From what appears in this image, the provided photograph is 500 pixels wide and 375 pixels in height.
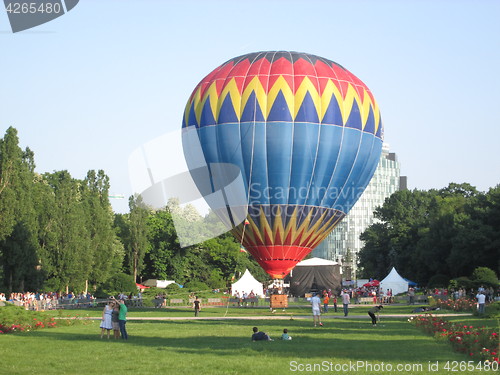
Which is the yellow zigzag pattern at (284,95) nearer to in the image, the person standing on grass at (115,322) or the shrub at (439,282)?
the person standing on grass at (115,322)

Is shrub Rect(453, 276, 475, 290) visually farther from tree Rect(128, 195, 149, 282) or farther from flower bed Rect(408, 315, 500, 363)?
tree Rect(128, 195, 149, 282)

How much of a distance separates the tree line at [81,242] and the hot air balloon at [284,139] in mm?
15817

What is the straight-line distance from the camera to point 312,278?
82.4 metres

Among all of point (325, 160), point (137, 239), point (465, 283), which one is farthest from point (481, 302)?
point (137, 239)

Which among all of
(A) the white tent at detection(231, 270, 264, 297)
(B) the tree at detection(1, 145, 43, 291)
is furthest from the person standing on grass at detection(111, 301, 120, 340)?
(A) the white tent at detection(231, 270, 264, 297)

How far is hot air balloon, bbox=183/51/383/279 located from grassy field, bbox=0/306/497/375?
19128mm

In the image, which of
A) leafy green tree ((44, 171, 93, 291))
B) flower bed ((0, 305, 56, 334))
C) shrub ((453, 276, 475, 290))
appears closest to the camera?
flower bed ((0, 305, 56, 334))

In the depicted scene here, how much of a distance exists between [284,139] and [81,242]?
90.5 ft

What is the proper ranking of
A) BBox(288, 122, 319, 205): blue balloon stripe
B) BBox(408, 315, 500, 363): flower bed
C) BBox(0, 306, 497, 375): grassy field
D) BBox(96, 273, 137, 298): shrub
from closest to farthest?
BBox(0, 306, 497, 375): grassy field, BBox(408, 315, 500, 363): flower bed, BBox(288, 122, 319, 205): blue balloon stripe, BBox(96, 273, 137, 298): shrub

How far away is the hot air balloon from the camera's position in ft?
168

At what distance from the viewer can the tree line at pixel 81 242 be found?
60.6 meters

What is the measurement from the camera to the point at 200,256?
105 m
